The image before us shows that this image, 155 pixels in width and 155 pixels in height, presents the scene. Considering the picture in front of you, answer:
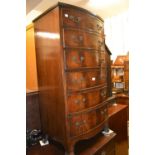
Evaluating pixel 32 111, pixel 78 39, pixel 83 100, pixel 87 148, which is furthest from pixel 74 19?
pixel 87 148

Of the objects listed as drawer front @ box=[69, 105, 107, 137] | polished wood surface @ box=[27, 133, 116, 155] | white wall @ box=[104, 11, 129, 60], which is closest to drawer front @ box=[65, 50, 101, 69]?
drawer front @ box=[69, 105, 107, 137]

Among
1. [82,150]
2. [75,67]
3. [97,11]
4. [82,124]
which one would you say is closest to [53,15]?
[75,67]

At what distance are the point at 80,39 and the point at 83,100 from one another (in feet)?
1.98

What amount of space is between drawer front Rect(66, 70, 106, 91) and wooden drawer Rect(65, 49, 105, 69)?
75 mm

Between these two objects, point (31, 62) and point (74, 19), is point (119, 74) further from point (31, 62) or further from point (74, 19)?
point (74, 19)

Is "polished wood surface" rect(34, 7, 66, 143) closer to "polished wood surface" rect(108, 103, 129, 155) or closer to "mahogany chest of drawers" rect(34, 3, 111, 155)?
"mahogany chest of drawers" rect(34, 3, 111, 155)

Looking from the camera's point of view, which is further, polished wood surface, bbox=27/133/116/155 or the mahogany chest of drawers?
polished wood surface, bbox=27/133/116/155

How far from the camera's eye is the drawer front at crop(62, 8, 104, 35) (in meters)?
1.39

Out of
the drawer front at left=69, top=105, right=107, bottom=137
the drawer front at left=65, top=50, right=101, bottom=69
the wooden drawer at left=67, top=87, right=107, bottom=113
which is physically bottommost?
the drawer front at left=69, top=105, right=107, bottom=137

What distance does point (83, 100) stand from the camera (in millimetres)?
1538

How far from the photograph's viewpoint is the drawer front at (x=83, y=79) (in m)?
1.43

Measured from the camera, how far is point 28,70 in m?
2.09

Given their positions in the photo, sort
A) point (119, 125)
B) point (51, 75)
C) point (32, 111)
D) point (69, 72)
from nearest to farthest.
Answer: point (69, 72), point (51, 75), point (32, 111), point (119, 125)

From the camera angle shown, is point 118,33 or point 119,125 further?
point 118,33
